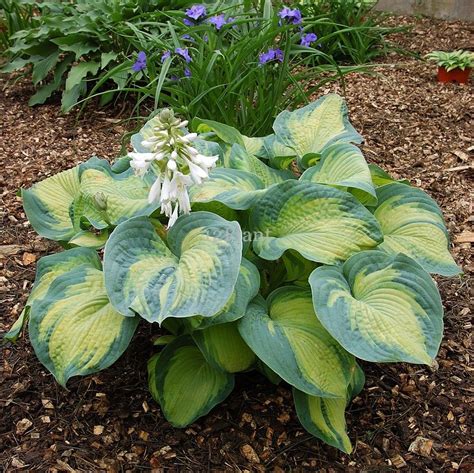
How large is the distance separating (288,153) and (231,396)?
777mm

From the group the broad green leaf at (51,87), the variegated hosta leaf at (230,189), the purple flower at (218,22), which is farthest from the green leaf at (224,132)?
the broad green leaf at (51,87)

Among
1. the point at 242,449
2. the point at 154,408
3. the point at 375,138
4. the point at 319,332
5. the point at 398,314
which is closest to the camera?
the point at 398,314

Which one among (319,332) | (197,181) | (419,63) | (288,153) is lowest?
(419,63)

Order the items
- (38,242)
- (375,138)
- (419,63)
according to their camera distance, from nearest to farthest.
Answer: (38,242) → (375,138) → (419,63)

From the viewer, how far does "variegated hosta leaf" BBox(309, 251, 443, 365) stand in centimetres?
133

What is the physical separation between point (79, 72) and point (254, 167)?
222cm

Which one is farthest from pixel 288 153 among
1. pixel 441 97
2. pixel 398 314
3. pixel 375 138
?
pixel 441 97

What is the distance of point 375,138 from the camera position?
344 cm

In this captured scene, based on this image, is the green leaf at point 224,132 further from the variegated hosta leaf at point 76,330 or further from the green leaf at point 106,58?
the green leaf at point 106,58

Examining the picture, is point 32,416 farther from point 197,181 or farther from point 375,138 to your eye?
point 375,138

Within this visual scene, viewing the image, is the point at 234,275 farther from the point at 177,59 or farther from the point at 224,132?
the point at 177,59

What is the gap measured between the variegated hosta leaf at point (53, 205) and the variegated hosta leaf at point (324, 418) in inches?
33.0

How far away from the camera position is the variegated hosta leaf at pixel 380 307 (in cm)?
133

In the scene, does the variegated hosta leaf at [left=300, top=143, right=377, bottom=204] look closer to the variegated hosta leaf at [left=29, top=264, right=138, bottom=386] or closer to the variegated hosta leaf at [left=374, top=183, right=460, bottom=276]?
the variegated hosta leaf at [left=374, top=183, right=460, bottom=276]
